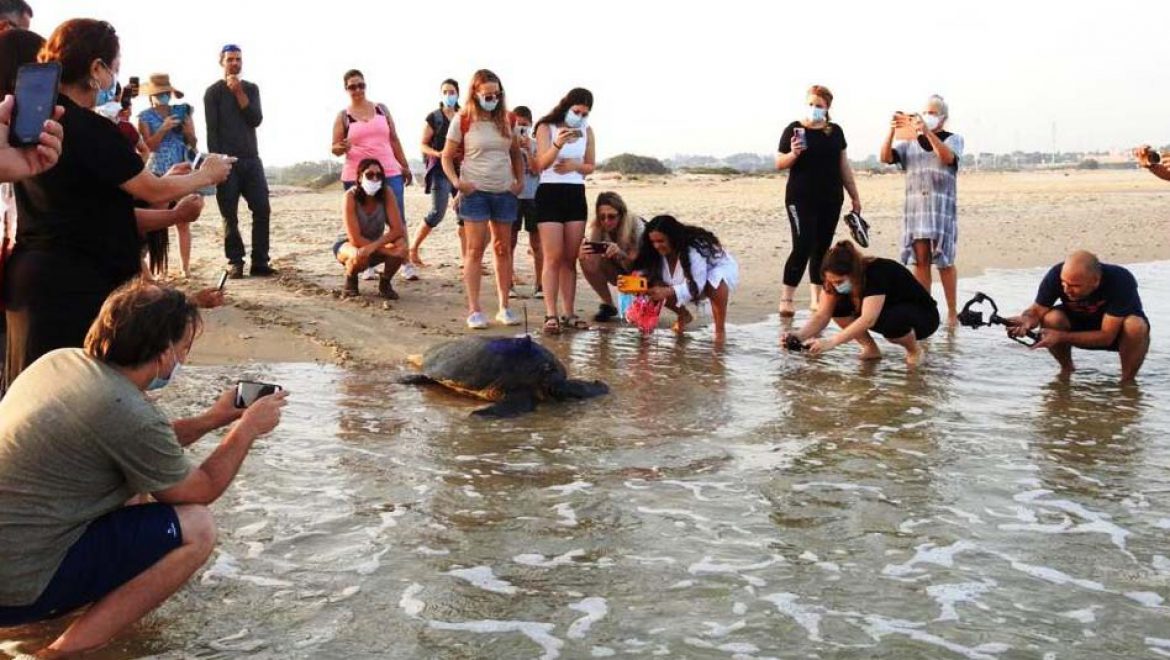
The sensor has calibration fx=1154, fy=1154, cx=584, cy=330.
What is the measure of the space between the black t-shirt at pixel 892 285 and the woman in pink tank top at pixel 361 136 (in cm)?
410

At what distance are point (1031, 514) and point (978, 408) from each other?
183 centimetres

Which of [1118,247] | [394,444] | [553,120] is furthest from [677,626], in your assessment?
[1118,247]

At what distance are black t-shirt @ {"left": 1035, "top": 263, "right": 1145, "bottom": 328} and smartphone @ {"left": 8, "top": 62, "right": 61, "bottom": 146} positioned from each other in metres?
5.43

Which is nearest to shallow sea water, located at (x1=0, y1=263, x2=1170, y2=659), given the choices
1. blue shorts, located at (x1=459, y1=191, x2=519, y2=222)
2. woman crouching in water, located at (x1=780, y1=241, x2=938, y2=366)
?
woman crouching in water, located at (x1=780, y1=241, x2=938, y2=366)

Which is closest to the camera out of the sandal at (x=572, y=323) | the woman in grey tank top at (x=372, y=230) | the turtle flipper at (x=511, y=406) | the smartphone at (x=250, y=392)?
the smartphone at (x=250, y=392)

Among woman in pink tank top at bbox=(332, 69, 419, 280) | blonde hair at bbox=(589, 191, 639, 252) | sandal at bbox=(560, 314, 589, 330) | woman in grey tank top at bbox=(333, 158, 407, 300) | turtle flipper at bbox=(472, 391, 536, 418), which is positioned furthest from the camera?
woman in pink tank top at bbox=(332, 69, 419, 280)

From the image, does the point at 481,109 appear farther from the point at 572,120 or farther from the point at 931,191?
the point at 931,191

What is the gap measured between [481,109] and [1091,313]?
4179 mm

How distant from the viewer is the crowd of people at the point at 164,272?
9.83 ft

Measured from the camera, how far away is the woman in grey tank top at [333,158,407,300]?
9211mm

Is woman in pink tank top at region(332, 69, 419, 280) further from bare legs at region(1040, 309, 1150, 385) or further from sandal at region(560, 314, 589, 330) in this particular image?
bare legs at region(1040, 309, 1150, 385)

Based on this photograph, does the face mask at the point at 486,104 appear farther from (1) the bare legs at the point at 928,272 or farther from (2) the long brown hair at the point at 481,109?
(1) the bare legs at the point at 928,272

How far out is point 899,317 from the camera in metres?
7.15

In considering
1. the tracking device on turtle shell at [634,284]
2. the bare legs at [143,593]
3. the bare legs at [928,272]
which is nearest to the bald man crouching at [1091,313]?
the bare legs at [928,272]
